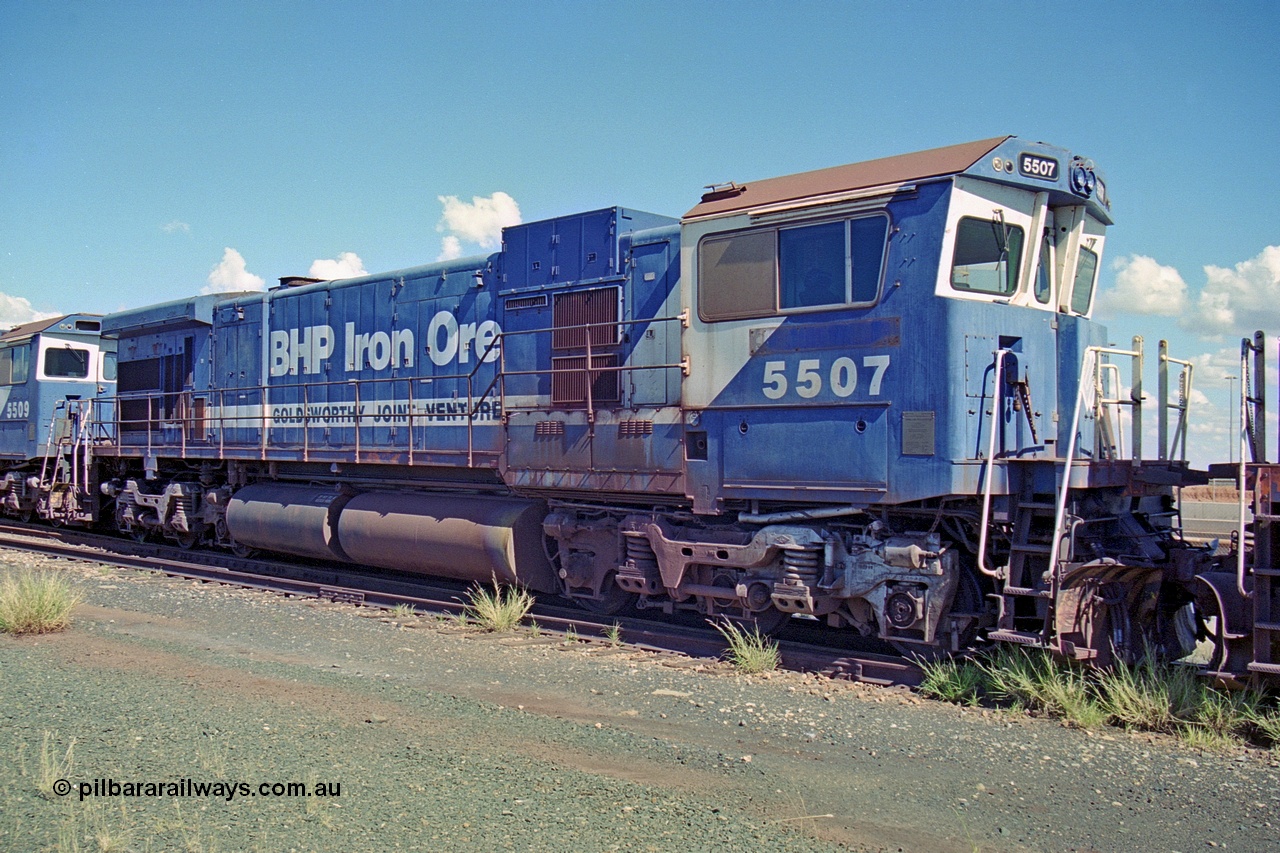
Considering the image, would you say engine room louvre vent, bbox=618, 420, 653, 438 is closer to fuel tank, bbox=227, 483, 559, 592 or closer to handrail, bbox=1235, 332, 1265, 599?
fuel tank, bbox=227, 483, 559, 592

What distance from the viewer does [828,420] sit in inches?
323

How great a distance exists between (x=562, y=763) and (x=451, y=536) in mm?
5730

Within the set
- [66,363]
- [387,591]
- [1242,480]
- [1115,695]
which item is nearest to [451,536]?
[387,591]

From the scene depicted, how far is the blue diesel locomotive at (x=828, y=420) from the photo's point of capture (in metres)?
7.68

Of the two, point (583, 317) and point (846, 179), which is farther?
point (583, 317)

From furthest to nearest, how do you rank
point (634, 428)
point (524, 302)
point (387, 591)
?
point (387, 591) < point (524, 302) < point (634, 428)

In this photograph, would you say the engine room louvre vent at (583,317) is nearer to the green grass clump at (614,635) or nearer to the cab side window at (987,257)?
the green grass clump at (614,635)

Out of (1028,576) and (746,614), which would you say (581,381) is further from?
(1028,576)

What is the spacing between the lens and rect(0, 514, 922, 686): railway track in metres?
8.26

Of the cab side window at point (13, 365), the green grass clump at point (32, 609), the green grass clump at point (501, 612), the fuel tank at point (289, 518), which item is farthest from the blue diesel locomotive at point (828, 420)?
the cab side window at point (13, 365)

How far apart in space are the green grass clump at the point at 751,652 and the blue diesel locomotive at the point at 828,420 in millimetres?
290

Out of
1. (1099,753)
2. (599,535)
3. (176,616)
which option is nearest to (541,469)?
(599,535)

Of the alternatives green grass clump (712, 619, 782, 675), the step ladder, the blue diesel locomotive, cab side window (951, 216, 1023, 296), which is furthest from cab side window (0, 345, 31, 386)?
the step ladder

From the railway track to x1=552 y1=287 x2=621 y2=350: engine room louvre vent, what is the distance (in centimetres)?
292
